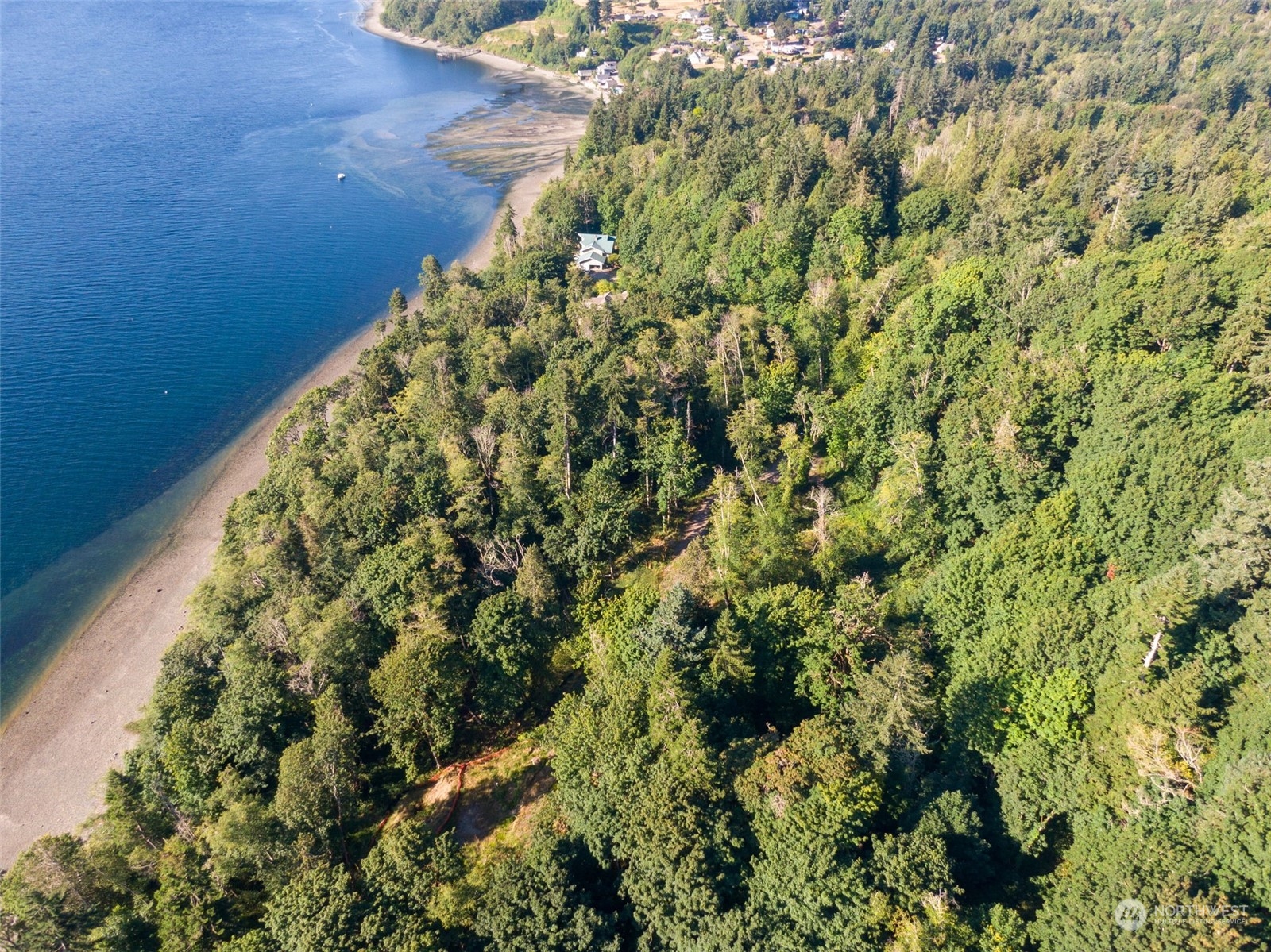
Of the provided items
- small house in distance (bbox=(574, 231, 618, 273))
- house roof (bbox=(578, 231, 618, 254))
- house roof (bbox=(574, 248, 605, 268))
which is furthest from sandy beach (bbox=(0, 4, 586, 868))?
house roof (bbox=(578, 231, 618, 254))

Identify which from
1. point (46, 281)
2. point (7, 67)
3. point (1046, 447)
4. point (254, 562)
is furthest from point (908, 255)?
point (7, 67)

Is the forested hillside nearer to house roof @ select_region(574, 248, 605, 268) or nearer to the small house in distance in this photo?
the small house in distance

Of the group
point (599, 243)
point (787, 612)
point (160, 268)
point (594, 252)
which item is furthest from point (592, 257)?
point (787, 612)

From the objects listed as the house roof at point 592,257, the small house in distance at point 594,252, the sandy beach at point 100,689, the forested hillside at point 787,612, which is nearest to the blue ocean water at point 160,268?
the sandy beach at point 100,689

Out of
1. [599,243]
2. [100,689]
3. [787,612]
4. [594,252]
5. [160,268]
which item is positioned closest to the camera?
[787,612]

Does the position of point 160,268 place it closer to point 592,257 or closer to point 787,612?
point 592,257

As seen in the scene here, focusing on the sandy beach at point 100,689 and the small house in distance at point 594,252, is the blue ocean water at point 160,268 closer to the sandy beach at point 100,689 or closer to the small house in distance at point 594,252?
the sandy beach at point 100,689
